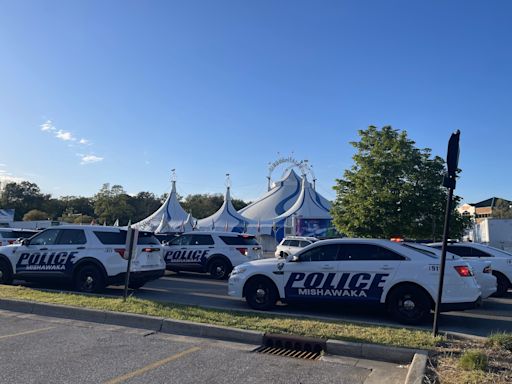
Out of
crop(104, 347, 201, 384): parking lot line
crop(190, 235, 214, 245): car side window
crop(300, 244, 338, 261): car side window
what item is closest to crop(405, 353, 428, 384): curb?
crop(104, 347, 201, 384): parking lot line

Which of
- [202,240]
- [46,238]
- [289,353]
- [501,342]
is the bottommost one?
[289,353]

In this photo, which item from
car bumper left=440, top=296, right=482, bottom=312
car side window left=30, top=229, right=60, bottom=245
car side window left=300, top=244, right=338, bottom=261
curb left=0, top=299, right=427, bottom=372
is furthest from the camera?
car side window left=30, top=229, right=60, bottom=245

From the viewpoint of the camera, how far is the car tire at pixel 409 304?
828 centimetres

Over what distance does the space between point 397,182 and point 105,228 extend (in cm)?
1829

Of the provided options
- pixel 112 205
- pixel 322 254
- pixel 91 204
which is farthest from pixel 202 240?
pixel 91 204

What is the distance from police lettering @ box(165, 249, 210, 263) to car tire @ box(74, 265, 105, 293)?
18.0 ft

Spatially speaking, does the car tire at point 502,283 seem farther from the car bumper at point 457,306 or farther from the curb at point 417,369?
the curb at point 417,369

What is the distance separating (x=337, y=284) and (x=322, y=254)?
69 centimetres

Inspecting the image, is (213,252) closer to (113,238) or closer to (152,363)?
(113,238)

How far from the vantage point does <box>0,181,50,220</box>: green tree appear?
318ft

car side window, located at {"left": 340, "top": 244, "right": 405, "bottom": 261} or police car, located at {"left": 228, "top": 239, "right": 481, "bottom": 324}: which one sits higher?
car side window, located at {"left": 340, "top": 244, "right": 405, "bottom": 261}

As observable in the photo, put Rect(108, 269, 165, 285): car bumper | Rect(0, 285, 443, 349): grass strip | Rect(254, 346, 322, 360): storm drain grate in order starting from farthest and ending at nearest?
Rect(108, 269, 165, 285): car bumper, Rect(0, 285, 443, 349): grass strip, Rect(254, 346, 322, 360): storm drain grate

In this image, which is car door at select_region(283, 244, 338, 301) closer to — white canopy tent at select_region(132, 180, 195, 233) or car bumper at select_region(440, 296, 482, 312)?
car bumper at select_region(440, 296, 482, 312)

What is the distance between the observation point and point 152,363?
5.73 meters
